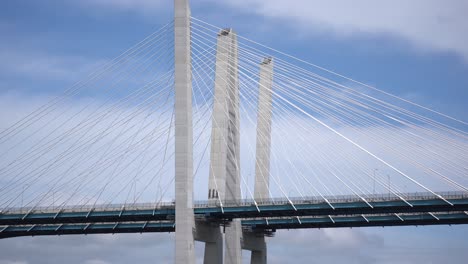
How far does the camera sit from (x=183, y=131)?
69062 mm

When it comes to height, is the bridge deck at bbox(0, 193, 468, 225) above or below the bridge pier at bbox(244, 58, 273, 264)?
below

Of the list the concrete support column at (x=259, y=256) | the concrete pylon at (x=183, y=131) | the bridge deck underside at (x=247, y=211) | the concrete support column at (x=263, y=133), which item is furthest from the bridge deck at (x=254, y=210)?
the concrete support column at (x=259, y=256)

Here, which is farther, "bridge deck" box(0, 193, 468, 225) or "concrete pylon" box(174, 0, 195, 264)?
"bridge deck" box(0, 193, 468, 225)

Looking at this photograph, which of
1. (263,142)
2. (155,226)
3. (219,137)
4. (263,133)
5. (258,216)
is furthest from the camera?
(155,226)

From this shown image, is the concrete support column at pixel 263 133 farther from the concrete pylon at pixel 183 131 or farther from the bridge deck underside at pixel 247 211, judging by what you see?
the concrete pylon at pixel 183 131

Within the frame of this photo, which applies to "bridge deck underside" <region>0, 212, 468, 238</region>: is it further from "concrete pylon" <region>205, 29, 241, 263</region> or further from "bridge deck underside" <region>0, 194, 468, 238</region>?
"concrete pylon" <region>205, 29, 241, 263</region>

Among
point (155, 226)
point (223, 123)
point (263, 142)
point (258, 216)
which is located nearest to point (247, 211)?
point (258, 216)

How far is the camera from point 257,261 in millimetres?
89688

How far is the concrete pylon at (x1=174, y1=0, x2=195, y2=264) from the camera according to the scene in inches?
2694

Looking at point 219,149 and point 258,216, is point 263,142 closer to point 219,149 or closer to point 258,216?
point 258,216

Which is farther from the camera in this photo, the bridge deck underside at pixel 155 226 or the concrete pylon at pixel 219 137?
the bridge deck underside at pixel 155 226

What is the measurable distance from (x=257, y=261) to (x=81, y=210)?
1717 centimetres

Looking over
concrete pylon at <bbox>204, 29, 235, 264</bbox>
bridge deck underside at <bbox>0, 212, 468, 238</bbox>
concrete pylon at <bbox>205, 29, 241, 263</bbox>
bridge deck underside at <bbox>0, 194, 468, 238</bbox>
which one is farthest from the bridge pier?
concrete pylon at <bbox>204, 29, 235, 264</bbox>

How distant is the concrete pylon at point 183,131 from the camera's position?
68.4 m
